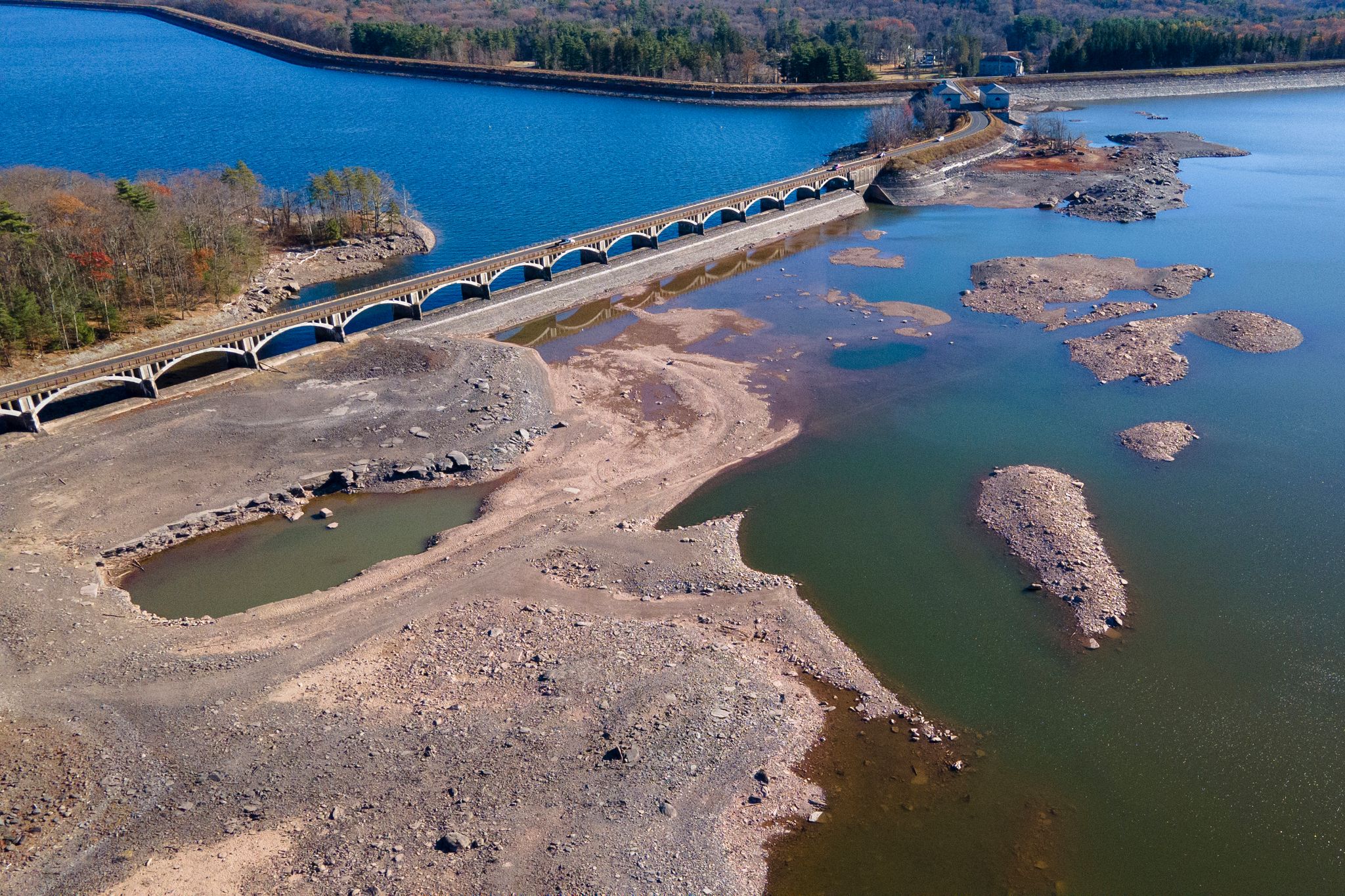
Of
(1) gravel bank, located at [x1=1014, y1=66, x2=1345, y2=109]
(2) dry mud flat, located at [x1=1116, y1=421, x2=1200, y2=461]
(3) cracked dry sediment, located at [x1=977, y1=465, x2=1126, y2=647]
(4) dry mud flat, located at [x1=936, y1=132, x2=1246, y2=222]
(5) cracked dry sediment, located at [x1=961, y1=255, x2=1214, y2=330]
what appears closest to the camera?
(3) cracked dry sediment, located at [x1=977, y1=465, x2=1126, y2=647]

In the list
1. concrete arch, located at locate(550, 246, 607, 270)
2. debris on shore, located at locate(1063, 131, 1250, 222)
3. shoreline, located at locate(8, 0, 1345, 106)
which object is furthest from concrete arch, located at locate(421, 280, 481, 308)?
shoreline, located at locate(8, 0, 1345, 106)

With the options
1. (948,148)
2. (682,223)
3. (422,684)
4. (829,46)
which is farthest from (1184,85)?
(422,684)

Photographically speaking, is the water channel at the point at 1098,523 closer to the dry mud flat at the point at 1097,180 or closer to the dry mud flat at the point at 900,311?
the dry mud flat at the point at 900,311

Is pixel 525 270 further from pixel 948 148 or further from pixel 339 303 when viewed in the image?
pixel 948 148

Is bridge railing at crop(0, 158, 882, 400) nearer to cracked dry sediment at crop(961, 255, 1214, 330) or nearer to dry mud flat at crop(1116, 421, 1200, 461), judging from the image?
cracked dry sediment at crop(961, 255, 1214, 330)

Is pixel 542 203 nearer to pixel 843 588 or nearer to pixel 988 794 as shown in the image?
pixel 843 588

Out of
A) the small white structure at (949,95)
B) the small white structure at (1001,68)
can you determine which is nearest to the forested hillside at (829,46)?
the small white structure at (1001,68)

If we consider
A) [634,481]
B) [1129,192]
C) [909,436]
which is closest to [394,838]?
[634,481]
